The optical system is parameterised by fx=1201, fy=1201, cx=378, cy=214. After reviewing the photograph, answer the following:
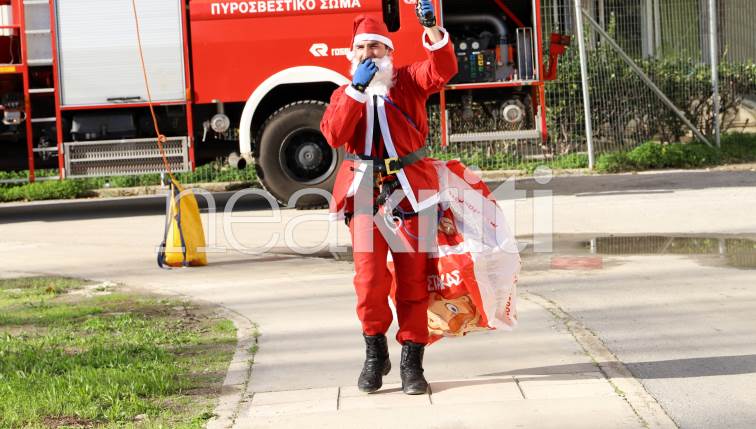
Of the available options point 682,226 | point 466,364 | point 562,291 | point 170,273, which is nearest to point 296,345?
point 466,364

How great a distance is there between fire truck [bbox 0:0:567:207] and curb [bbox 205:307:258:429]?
6.13 meters

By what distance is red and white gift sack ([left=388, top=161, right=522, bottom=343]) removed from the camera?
5.89m

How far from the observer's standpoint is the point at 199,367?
6.55 metres

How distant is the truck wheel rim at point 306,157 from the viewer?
13977 millimetres

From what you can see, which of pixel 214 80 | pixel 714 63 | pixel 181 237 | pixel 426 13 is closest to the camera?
pixel 426 13

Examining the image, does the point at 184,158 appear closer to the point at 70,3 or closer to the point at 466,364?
the point at 70,3

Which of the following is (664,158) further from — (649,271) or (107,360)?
(107,360)

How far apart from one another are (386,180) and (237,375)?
1.31 m

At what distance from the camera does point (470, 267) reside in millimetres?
5863

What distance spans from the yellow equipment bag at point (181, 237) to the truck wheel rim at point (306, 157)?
3547mm

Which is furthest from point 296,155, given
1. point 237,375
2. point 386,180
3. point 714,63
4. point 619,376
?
point 619,376

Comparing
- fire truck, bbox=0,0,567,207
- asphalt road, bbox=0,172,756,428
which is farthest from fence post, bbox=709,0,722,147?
fire truck, bbox=0,0,567,207

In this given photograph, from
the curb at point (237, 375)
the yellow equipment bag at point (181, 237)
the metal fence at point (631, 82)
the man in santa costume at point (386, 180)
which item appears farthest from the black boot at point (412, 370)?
the metal fence at point (631, 82)

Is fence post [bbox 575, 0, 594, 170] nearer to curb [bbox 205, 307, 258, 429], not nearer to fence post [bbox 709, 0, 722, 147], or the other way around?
fence post [bbox 709, 0, 722, 147]
